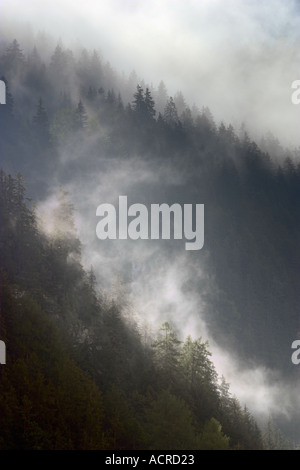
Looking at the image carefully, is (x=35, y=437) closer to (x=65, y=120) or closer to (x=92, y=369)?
(x=92, y=369)

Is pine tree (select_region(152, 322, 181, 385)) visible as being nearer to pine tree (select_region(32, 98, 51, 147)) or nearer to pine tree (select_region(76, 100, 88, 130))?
pine tree (select_region(32, 98, 51, 147))

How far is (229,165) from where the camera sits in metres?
151

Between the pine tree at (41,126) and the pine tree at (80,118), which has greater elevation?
the pine tree at (80,118)

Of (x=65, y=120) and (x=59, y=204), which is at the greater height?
(x=65, y=120)

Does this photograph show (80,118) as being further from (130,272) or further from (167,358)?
(167,358)

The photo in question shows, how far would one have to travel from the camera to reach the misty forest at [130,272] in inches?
1190

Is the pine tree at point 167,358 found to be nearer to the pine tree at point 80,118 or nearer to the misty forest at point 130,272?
the misty forest at point 130,272

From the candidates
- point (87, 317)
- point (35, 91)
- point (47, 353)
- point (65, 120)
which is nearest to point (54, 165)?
point (65, 120)

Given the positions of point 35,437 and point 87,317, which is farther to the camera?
point 87,317

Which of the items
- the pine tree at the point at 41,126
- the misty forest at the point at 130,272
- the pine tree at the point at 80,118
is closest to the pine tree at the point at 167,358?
the misty forest at the point at 130,272

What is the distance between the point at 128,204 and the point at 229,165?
53.1 metres
